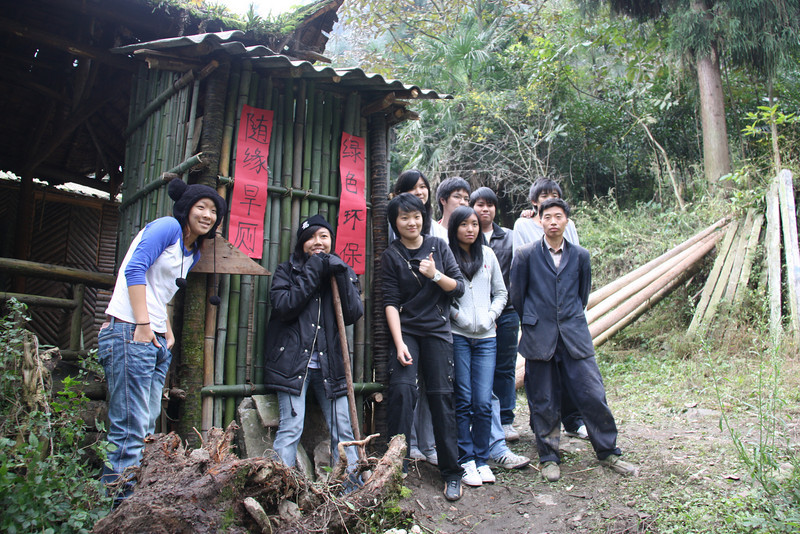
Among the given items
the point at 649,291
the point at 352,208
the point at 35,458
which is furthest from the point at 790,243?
the point at 35,458

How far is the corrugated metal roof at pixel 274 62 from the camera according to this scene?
347cm

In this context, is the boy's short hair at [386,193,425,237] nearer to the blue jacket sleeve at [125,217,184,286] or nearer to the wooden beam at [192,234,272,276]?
the wooden beam at [192,234,272,276]

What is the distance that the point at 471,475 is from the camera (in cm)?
355

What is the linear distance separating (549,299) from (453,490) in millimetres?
1419

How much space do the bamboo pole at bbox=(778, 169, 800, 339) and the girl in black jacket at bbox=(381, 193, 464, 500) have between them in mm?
4153

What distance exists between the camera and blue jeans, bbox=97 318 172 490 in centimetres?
286

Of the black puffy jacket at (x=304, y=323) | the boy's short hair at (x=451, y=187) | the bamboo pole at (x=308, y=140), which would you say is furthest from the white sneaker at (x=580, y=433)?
the bamboo pole at (x=308, y=140)

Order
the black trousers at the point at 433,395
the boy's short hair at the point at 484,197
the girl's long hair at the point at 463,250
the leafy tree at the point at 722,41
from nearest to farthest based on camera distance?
the black trousers at the point at 433,395 → the girl's long hair at the point at 463,250 → the boy's short hair at the point at 484,197 → the leafy tree at the point at 722,41

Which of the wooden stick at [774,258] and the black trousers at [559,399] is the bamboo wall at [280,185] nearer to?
the black trousers at [559,399]

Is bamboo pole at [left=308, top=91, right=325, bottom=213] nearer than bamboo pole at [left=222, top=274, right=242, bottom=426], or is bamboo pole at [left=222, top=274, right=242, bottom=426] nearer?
bamboo pole at [left=222, top=274, right=242, bottom=426]

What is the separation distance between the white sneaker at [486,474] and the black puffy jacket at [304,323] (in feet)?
3.49

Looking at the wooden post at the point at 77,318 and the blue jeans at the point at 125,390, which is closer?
the blue jeans at the point at 125,390

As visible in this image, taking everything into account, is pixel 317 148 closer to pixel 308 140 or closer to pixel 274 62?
pixel 308 140

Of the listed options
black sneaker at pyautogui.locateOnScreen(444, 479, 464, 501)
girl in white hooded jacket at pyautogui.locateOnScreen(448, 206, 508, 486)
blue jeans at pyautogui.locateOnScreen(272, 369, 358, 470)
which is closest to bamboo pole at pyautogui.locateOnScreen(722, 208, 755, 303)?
girl in white hooded jacket at pyautogui.locateOnScreen(448, 206, 508, 486)
